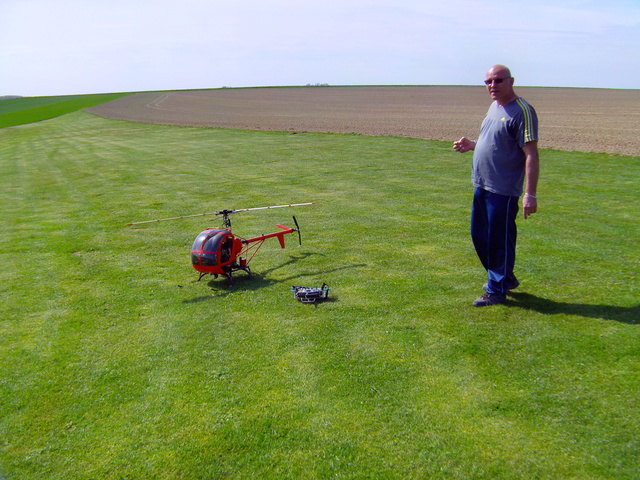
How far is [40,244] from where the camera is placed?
10.1m

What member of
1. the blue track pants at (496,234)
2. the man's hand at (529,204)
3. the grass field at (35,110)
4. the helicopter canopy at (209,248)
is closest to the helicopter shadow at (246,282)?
the helicopter canopy at (209,248)

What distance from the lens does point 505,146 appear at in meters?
5.72

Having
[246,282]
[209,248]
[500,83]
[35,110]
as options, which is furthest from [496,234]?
[35,110]

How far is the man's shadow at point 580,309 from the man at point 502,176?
0.25m

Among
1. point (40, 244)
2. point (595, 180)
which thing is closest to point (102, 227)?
point (40, 244)

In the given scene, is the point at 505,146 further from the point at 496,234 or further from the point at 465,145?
the point at 496,234

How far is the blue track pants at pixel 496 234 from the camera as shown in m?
5.93

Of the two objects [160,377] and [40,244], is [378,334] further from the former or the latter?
[40,244]

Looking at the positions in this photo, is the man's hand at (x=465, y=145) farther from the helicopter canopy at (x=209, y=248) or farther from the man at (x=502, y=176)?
the helicopter canopy at (x=209, y=248)

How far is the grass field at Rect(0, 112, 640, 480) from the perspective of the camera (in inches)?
153

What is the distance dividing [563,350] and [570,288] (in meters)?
1.79

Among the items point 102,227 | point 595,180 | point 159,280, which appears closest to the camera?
point 159,280

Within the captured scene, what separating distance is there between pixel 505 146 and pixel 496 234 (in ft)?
3.52

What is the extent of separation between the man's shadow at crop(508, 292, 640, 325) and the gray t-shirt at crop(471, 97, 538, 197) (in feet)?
4.62
